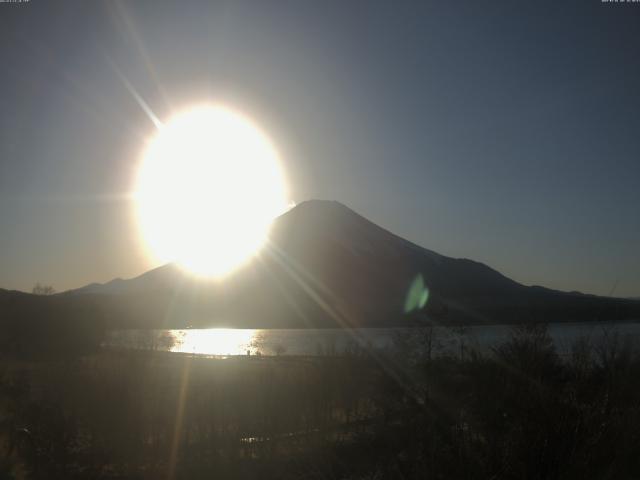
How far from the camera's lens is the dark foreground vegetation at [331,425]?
497 cm

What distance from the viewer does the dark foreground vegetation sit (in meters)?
4.97

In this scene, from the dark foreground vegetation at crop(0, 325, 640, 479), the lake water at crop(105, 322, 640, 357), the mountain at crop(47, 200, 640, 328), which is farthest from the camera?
the mountain at crop(47, 200, 640, 328)

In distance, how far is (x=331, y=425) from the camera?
1275 cm

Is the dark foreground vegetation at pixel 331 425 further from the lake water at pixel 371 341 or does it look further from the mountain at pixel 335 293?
the mountain at pixel 335 293

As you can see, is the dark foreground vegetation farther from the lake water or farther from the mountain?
the mountain

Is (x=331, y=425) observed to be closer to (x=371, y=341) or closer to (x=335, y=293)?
(x=371, y=341)

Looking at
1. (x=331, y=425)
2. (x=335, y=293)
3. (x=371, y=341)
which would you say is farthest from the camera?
(x=335, y=293)

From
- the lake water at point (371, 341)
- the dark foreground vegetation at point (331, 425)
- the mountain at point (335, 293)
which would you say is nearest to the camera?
the dark foreground vegetation at point (331, 425)

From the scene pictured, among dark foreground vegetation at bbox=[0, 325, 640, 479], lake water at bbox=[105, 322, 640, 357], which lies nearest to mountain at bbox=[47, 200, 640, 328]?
lake water at bbox=[105, 322, 640, 357]

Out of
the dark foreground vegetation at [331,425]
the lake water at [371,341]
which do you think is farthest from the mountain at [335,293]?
the dark foreground vegetation at [331,425]

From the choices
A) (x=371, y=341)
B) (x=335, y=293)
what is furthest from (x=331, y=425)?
(x=335, y=293)

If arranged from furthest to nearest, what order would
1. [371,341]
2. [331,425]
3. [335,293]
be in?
[335,293] < [371,341] < [331,425]

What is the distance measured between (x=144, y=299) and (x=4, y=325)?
7214 cm

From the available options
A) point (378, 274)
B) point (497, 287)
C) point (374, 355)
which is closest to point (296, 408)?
point (374, 355)
